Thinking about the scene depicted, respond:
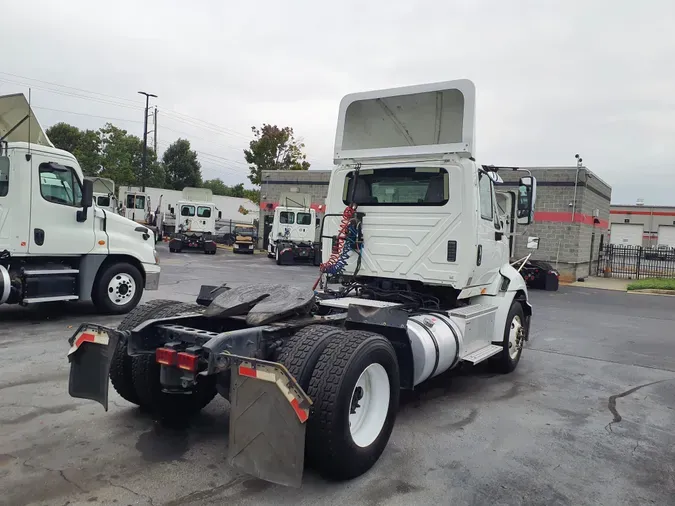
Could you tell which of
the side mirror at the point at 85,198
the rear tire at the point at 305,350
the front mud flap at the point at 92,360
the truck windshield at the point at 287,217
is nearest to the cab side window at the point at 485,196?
the rear tire at the point at 305,350

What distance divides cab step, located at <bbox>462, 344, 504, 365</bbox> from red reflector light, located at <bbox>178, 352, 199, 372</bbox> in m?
2.93

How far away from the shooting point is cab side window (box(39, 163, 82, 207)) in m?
8.48

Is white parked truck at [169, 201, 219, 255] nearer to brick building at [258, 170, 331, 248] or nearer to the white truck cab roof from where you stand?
brick building at [258, 170, 331, 248]

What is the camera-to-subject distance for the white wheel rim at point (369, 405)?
3.88m

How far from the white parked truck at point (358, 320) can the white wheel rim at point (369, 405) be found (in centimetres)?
1

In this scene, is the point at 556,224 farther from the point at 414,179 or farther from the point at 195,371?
the point at 195,371

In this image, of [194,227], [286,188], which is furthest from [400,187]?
[286,188]

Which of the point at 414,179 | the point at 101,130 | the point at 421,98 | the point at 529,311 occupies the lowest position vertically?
the point at 529,311

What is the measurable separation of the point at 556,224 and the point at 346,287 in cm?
1815

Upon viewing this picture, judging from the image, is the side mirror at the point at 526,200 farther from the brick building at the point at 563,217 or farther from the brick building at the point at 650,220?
the brick building at the point at 650,220

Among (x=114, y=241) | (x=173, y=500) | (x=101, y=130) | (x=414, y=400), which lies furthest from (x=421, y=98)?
(x=101, y=130)

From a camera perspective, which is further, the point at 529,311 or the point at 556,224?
the point at 556,224

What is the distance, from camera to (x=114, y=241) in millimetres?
9375

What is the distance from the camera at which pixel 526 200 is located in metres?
7.31
